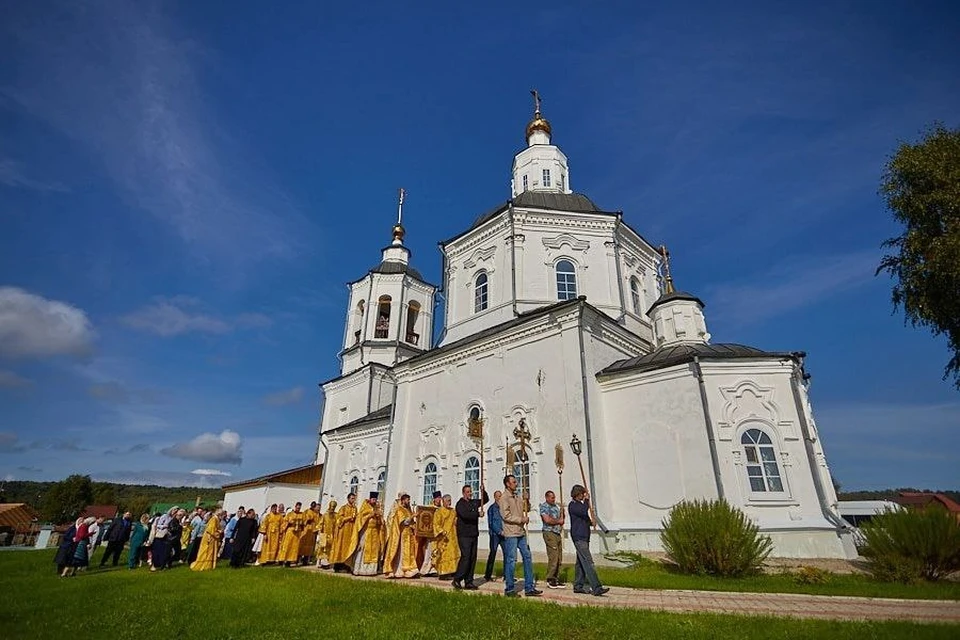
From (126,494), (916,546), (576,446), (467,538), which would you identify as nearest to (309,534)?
(467,538)

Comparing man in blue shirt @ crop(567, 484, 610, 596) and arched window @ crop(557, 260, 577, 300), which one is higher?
arched window @ crop(557, 260, 577, 300)

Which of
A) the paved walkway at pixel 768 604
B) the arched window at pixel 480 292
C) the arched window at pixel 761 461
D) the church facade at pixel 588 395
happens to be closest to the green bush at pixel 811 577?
the paved walkway at pixel 768 604

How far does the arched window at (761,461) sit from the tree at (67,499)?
241ft

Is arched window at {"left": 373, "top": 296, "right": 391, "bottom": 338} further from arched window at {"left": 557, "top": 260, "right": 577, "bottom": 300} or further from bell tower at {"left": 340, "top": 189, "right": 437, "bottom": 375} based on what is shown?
arched window at {"left": 557, "top": 260, "right": 577, "bottom": 300}

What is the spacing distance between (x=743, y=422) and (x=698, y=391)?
141cm

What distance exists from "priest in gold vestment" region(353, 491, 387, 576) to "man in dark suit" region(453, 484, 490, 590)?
3.08 metres

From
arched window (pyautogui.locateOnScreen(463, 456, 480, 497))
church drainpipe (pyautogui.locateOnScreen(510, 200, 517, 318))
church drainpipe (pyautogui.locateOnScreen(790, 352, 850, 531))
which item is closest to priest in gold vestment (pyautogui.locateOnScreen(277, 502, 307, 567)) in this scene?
arched window (pyautogui.locateOnScreen(463, 456, 480, 497))

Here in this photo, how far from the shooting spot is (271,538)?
1270cm

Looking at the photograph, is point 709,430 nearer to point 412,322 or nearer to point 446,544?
point 446,544

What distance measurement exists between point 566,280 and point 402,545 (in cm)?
1166

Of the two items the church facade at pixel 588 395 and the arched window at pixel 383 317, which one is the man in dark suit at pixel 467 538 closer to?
the church facade at pixel 588 395

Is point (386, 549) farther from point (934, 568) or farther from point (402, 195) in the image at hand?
point (402, 195)

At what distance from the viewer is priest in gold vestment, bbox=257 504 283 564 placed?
12.6 metres

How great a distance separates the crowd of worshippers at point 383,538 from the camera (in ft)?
25.1
